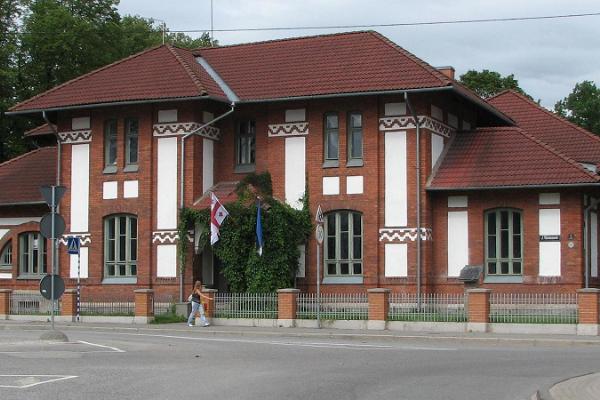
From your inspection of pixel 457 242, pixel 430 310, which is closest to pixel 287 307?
pixel 430 310

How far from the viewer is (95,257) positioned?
124ft

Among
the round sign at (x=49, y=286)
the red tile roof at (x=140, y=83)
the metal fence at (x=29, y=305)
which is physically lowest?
the metal fence at (x=29, y=305)

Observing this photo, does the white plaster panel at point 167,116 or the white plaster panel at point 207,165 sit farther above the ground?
the white plaster panel at point 167,116

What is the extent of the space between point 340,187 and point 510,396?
21685 millimetres

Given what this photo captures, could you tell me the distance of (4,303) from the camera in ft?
115

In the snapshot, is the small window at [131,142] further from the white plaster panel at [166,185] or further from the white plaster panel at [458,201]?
the white plaster panel at [458,201]

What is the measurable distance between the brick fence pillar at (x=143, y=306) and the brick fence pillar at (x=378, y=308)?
711 centimetres

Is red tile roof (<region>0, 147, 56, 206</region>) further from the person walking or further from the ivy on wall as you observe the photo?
the person walking

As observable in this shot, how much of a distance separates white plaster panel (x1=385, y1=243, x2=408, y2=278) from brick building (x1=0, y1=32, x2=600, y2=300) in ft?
0.14

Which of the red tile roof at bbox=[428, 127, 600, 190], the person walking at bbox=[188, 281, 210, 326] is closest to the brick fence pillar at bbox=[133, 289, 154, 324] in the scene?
the person walking at bbox=[188, 281, 210, 326]

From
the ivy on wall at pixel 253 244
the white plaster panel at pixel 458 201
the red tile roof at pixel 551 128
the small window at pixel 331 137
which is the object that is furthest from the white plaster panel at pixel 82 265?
the red tile roof at pixel 551 128

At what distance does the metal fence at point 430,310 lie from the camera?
1160 inches

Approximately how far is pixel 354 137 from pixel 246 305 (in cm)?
751

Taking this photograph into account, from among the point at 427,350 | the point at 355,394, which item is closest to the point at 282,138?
the point at 427,350
